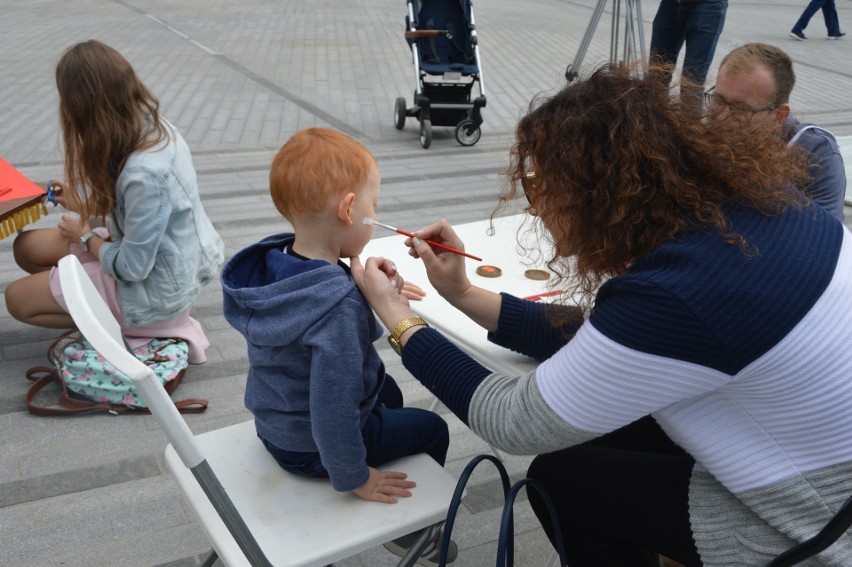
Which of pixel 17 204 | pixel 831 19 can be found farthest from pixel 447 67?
pixel 831 19

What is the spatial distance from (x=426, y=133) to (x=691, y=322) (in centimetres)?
497

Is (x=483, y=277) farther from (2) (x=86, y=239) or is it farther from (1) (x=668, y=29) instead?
(1) (x=668, y=29)

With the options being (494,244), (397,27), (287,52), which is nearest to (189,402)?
(494,244)

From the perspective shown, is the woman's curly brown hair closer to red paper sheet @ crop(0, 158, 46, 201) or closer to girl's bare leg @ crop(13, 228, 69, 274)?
red paper sheet @ crop(0, 158, 46, 201)

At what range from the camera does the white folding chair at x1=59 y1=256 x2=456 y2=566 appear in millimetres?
1284

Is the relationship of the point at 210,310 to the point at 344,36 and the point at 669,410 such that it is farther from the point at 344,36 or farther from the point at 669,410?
the point at 344,36

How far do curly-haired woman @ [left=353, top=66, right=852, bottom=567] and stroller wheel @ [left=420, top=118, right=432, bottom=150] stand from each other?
15.1 feet

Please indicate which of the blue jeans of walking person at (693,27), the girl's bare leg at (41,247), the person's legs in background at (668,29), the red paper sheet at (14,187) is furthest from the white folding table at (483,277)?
the person's legs in background at (668,29)

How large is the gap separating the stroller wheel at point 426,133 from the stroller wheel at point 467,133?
0.73ft

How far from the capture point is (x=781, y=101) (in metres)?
2.57

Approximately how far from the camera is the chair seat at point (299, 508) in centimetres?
143

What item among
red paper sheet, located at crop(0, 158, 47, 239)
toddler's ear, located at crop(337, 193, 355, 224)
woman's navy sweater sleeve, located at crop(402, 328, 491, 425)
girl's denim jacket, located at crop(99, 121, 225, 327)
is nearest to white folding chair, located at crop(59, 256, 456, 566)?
woman's navy sweater sleeve, located at crop(402, 328, 491, 425)

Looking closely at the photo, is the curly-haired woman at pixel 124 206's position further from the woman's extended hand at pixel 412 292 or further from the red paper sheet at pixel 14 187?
the woman's extended hand at pixel 412 292

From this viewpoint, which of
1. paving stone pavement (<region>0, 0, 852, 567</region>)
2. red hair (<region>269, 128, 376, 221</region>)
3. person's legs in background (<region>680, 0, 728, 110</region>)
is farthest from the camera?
person's legs in background (<region>680, 0, 728, 110</region>)
